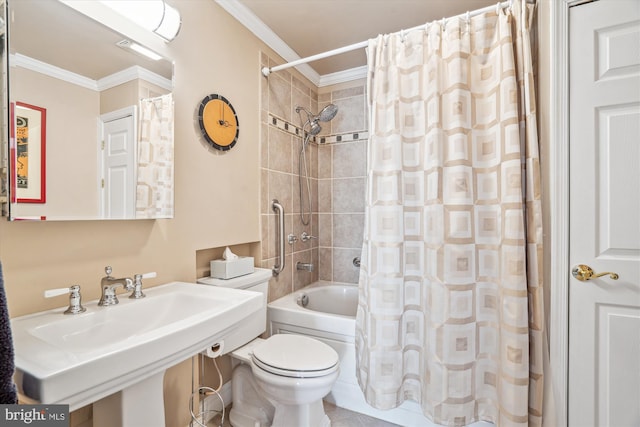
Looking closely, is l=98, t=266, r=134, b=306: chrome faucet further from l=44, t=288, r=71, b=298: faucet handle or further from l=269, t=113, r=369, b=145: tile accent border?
l=269, t=113, r=369, b=145: tile accent border

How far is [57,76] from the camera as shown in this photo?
1.07 meters

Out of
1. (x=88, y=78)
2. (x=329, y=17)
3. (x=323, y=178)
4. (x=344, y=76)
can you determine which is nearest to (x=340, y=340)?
(x=323, y=178)

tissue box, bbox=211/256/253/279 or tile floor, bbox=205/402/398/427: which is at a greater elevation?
tissue box, bbox=211/256/253/279

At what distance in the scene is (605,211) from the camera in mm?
1352

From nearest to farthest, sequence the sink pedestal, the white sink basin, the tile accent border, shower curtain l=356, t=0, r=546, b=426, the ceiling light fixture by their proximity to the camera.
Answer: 1. the white sink basin
2. the sink pedestal
3. the ceiling light fixture
4. shower curtain l=356, t=0, r=546, b=426
5. the tile accent border

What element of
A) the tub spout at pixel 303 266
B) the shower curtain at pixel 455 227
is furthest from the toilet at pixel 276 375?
the tub spout at pixel 303 266

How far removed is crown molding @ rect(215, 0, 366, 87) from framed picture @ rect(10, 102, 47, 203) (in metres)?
1.20

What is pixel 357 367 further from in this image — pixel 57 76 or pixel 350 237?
pixel 57 76

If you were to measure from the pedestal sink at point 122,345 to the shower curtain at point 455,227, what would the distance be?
2.62ft

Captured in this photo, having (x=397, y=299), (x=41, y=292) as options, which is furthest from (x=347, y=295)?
(x=41, y=292)

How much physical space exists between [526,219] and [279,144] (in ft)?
5.35

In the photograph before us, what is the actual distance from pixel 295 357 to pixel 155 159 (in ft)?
3.76

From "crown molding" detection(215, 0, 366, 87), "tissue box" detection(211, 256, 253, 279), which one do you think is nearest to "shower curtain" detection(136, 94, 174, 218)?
"tissue box" detection(211, 256, 253, 279)

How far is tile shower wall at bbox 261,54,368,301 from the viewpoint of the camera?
2.33 m
